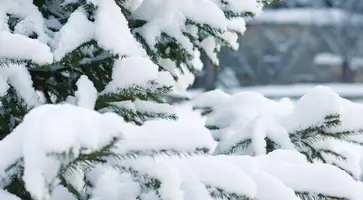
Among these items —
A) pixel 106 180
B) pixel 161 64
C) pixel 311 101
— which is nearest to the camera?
pixel 106 180

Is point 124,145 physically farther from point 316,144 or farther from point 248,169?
point 316,144

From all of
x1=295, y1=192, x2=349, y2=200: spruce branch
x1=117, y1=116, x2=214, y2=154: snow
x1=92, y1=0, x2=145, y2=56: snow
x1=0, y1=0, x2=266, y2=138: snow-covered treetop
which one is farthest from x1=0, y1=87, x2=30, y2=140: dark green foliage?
x1=295, y1=192, x2=349, y2=200: spruce branch

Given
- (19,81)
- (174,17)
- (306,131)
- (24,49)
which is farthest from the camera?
(306,131)

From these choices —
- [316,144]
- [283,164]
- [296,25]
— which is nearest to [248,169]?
[283,164]

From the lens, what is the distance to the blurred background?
2138 centimetres

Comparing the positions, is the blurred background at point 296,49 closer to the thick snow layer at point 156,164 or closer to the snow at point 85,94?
the snow at point 85,94

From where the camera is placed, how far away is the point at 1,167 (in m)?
1.22

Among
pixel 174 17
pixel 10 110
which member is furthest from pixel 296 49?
pixel 10 110

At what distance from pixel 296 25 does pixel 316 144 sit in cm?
2025

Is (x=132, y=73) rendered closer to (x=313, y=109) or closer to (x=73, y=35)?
(x=73, y=35)

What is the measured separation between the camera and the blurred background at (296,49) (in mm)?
21375

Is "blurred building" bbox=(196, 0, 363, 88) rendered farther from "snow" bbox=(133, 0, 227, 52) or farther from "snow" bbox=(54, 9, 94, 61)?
"snow" bbox=(54, 9, 94, 61)

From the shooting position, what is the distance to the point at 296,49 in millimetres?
21703

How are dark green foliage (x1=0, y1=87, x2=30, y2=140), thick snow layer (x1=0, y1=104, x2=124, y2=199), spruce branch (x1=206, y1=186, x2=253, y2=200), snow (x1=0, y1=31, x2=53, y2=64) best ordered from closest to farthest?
thick snow layer (x1=0, y1=104, x2=124, y2=199) → spruce branch (x1=206, y1=186, x2=253, y2=200) → snow (x1=0, y1=31, x2=53, y2=64) → dark green foliage (x1=0, y1=87, x2=30, y2=140)
